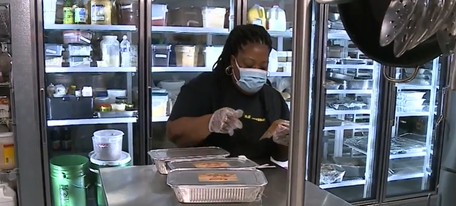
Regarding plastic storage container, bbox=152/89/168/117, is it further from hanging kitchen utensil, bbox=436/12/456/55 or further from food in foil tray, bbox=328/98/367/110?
hanging kitchen utensil, bbox=436/12/456/55

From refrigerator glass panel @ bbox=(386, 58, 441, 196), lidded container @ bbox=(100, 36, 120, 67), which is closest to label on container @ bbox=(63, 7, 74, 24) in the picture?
lidded container @ bbox=(100, 36, 120, 67)

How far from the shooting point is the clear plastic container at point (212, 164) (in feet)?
4.77

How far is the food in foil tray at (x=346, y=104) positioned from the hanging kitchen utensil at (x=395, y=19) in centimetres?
252

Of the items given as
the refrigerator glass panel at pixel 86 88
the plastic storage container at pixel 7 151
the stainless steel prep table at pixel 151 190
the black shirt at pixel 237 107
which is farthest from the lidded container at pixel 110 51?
the stainless steel prep table at pixel 151 190

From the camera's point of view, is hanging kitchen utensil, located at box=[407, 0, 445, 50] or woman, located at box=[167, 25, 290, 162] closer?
Answer: hanging kitchen utensil, located at box=[407, 0, 445, 50]

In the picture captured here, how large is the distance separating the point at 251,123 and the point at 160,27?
1.26 meters

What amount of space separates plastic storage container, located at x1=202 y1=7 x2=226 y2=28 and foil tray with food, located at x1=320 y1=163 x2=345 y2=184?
4.82 feet

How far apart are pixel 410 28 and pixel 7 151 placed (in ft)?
8.28

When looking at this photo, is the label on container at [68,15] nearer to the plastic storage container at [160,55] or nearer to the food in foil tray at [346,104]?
the plastic storage container at [160,55]

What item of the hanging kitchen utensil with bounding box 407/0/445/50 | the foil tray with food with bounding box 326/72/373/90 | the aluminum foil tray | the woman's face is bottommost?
the aluminum foil tray

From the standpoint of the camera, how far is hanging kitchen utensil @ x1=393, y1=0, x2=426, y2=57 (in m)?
0.83

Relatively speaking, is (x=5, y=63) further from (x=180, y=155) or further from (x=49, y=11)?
(x=180, y=155)

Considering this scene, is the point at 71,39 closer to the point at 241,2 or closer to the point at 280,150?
the point at 241,2

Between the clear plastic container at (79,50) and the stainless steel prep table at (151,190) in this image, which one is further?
the clear plastic container at (79,50)
